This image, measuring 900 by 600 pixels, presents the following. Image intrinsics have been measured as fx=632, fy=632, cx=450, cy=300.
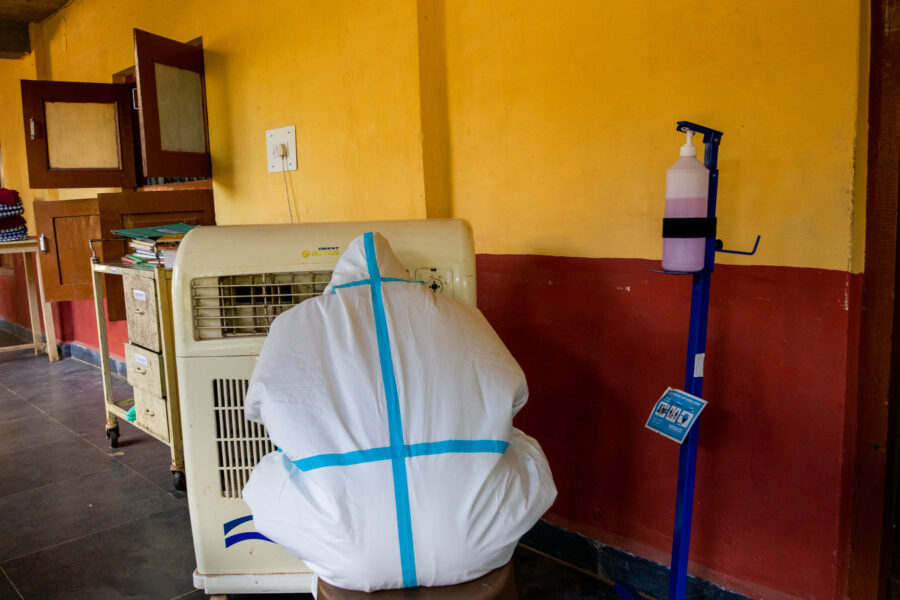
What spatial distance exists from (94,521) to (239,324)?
51.0 inches

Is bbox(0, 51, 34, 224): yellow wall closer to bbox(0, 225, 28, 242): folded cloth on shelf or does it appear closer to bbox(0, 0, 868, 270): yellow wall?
bbox(0, 225, 28, 242): folded cloth on shelf

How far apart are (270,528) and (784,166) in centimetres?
132

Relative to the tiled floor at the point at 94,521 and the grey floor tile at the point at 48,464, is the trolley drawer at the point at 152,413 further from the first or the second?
the grey floor tile at the point at 48,464

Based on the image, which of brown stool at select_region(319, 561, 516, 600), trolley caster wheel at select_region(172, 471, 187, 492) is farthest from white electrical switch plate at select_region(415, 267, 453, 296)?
trolley caster wheel at select_region(172, 471, 187, 492)

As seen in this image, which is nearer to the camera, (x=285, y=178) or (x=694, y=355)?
(x=694, y=355)

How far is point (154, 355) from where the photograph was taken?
2.43 m

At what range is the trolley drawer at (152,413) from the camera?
8.10ft

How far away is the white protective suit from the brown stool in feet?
0.05

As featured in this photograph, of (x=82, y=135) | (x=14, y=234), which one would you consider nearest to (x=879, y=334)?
(x=82, y=135)

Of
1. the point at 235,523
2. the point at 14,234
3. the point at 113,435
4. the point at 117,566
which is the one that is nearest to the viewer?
the point at 235,523

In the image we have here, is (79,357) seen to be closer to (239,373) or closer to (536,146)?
(239,373)

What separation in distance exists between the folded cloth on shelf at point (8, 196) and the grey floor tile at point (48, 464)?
2939 millimetres

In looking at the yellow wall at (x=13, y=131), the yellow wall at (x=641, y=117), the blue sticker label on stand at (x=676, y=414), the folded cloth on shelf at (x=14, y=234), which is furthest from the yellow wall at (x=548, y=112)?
the yellow wall at (x=13, y=131)

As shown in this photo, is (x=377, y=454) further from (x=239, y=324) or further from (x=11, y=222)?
(x=11, y=222)
